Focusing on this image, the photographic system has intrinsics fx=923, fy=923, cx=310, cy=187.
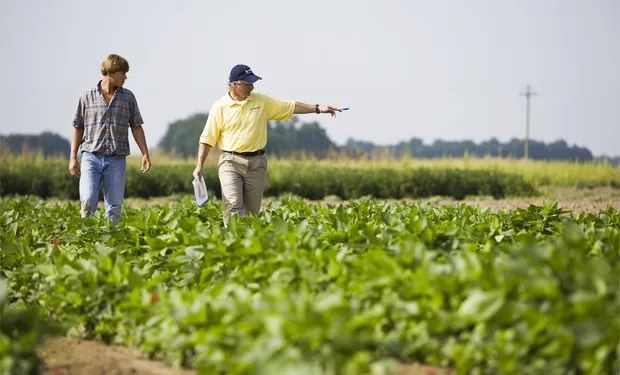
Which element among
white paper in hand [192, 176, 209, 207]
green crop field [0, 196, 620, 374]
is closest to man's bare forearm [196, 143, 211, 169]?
white paper in hand [192, 176, 209, 207]

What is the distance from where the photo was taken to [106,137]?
9.37 meters

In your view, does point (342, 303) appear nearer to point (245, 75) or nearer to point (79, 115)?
point (245, 75)

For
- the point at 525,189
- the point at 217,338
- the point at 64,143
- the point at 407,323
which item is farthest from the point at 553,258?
the point at 64,143

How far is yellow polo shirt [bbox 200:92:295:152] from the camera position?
9180 mm

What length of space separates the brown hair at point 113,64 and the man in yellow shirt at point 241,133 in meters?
0.99

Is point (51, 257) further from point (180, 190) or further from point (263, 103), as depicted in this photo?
point (180, 190)

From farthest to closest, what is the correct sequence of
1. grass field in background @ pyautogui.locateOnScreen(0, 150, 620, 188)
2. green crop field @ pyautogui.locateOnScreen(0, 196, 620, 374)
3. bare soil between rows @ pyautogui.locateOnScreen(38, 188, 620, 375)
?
1. grass field in background @ pyautogui.locateOnScreen(0, 150, 620, 188)
2. bare soil between rows @ pyautogui.locateOnScreen(38, 188, 620, 375)
3. green crop field @ pyautogui.locateOnScreen(0, 196, 620, 374)

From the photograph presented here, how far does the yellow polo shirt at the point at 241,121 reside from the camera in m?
9.18

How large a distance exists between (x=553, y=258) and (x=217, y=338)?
179 centimetres

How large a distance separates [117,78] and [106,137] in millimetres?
609

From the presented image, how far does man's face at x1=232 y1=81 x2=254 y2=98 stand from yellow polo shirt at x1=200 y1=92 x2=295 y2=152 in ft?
0.21

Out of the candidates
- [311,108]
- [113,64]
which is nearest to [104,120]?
[113,64]

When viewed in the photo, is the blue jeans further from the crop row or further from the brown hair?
the crop row

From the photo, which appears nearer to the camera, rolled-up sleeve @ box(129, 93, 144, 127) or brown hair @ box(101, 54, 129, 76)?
brown hair @ box(101, 54, 129, 76)
